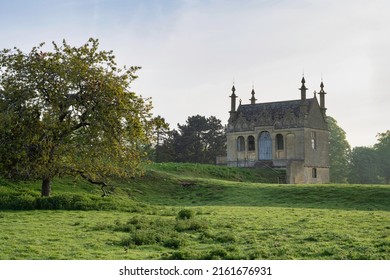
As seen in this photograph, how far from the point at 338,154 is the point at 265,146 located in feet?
97.5

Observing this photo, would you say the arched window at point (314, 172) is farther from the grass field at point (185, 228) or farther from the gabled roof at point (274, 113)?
the grass field at point (185, 228)

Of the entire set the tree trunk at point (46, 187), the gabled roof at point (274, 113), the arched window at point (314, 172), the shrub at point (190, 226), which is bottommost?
the shrub at point (190, 226)

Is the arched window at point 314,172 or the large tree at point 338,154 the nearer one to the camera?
the arched window at point 314,172

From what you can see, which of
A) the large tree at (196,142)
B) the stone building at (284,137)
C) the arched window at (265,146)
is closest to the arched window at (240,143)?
the stone building at (284,137)

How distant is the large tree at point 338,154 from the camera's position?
9544cm

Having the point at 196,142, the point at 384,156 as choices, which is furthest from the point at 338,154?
the point at 196,142

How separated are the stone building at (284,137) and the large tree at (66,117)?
38366mm

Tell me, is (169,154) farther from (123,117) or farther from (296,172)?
(123,117)

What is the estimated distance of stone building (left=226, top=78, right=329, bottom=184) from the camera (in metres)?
69.8

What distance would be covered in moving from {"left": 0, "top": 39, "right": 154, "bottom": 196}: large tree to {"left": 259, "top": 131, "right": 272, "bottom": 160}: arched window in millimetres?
41945

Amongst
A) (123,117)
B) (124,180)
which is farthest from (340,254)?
(124,180)

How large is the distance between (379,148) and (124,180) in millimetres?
70826

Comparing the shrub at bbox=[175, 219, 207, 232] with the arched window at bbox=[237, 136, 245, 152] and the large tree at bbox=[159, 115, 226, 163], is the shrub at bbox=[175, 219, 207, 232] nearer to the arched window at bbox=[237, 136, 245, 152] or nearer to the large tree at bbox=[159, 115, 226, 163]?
the arched window at bbox=[237, 136, 245, 152]

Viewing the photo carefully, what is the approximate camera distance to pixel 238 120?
75.7 m
